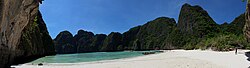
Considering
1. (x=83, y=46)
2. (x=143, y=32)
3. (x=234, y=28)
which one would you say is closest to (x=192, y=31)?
(x=234, y=28)

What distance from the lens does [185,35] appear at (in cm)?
12369

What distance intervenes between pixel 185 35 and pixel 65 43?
9607 centimetres

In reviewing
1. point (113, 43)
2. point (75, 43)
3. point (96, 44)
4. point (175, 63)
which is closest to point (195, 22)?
point (113, 43)

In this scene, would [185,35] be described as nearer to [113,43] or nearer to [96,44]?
[113,43]

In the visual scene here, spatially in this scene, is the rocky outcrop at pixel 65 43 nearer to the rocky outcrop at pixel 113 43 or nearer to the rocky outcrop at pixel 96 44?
the rocky outcrop at pixel 96 44

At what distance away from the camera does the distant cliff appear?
209 feet

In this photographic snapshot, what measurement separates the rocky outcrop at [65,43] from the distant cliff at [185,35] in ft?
7.15

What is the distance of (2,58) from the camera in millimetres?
16203

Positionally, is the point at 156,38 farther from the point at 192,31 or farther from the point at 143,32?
the point at 192,31

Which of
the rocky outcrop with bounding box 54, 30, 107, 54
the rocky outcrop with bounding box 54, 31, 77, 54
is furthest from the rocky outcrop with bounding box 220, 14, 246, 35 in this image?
the rocky outcrop with bounding box 54, 31, 77, 54

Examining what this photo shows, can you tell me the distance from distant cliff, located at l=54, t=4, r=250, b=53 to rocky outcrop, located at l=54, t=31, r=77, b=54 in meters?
2.18

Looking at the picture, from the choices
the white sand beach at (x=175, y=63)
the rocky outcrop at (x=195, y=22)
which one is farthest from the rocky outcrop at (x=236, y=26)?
the white sand beach at (x=175, y=63)

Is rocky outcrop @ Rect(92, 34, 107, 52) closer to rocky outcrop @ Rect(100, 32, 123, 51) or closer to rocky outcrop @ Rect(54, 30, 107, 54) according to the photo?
rocky outcrop @ Rect(54, 30, 107, 54)

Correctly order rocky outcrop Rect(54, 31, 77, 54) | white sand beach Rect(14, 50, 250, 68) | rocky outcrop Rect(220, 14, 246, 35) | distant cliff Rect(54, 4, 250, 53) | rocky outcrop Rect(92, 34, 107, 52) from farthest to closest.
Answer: rocky outcrop Rect(92, 34, 107, 52), rocky outcrop Rect(54, 31, 77, 54), rocky outcrop Rect(220, 14, 246, 35), distant cliff Rect(54, 4, 250, 53), white sand beach Rect(14, 50, 250, 68)
